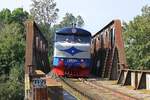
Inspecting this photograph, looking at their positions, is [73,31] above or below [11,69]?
above

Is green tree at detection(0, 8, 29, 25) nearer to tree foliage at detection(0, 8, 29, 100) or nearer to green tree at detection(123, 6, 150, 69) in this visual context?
green tree at detection(123, 6, 150, 69)

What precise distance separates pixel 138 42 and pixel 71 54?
2804 cm

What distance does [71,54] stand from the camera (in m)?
29.9

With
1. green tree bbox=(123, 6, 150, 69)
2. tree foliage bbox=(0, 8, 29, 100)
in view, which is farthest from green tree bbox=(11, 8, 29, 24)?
tree foliage bbox=(0, 8, 29, 100)

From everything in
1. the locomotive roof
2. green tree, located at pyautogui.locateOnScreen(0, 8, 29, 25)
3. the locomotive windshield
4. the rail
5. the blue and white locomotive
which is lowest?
the rail

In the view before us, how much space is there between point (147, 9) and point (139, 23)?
6356 millimetres

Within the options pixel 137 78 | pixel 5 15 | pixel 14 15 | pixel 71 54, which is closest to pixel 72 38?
pixel 71 54

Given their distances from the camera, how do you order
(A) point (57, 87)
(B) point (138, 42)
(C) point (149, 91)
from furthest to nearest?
(B) point (138, 42), (C) point (149, 91), (A) point (57, 87)

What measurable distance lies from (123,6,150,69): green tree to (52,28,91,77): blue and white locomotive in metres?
24.2

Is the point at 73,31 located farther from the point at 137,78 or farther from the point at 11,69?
the point at 11,69

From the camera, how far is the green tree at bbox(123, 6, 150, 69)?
54.8 metres

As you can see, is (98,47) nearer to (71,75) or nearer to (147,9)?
(71,75)

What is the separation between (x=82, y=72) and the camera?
30.0m

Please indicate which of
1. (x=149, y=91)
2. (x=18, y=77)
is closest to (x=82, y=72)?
(x=149, y=91)
